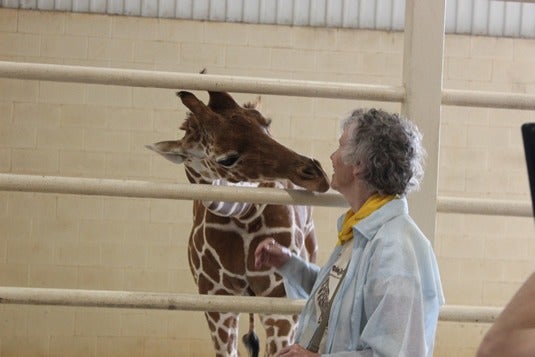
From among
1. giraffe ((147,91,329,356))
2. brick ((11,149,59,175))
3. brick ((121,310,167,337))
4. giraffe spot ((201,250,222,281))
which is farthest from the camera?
brick ((121,310,167,337))

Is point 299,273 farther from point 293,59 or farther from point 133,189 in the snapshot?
point 293,59

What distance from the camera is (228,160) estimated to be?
10.5 feet

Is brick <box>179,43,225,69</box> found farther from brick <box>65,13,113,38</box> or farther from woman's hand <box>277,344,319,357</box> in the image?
woman's hand <box>277,344,319,357</box>

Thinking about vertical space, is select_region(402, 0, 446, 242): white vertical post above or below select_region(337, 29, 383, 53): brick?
below

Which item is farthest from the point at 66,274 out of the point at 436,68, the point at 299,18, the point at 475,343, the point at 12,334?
the point at 436,68

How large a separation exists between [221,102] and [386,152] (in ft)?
3.60

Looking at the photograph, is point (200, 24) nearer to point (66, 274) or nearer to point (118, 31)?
point (118, 31)

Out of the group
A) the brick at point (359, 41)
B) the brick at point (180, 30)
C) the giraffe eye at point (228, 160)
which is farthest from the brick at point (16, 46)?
the giraffe eye at point (228, 160)

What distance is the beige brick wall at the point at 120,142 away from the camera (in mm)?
7113

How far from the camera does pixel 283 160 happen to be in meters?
2.92

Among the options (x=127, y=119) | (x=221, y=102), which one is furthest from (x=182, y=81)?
(x=127, y=119)

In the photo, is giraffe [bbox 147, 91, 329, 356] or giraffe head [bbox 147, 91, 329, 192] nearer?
giraffe head [bbox 147, 91, 329, 192]

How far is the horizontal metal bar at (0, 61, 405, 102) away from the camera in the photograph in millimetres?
2555

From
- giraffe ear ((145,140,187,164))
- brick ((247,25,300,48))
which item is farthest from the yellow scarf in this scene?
brick ((247,25,300,48))
